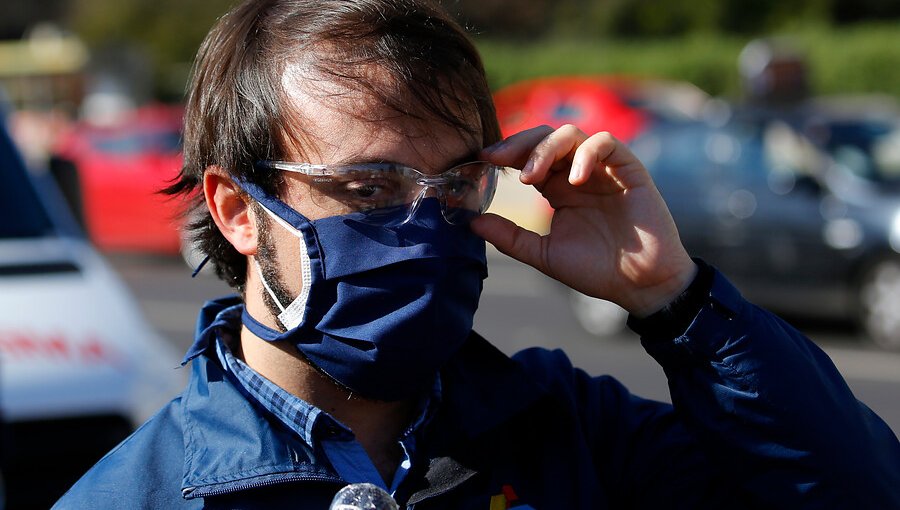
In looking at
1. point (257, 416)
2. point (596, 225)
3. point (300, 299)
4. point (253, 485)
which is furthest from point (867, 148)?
point (253, 485)

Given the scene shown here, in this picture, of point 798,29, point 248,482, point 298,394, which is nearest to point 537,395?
point 298,394

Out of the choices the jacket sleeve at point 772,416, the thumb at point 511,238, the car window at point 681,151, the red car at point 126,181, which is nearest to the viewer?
the jacket sleeve at point 772,416

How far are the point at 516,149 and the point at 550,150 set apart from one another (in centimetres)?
8

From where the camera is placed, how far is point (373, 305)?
2.19 meters

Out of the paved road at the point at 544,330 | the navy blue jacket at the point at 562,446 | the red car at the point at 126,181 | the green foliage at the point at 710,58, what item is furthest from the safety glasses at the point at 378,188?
the green foliage at the point at 710,58

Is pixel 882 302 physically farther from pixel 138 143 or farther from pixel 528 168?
pixel 138 143

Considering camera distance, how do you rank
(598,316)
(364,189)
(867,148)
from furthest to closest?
(598,316)
(867,148)
(364,189)

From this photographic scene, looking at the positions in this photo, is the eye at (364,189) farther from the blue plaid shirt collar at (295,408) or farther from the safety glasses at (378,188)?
the blue plaid shirt collar at (295,408)

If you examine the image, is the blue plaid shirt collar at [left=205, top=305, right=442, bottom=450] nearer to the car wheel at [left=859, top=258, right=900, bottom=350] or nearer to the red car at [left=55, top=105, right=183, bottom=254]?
the car wheel at [left=859, top=258, right=900, bottom=350]

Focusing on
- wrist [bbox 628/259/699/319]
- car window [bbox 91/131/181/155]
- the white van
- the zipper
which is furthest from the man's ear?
car window [bbox 91/131/181/155]

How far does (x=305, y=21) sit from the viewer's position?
2221mm

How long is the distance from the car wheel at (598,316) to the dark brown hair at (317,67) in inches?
294

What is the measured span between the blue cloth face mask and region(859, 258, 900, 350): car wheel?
7.63 metres

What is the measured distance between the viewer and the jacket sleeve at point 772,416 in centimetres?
206
